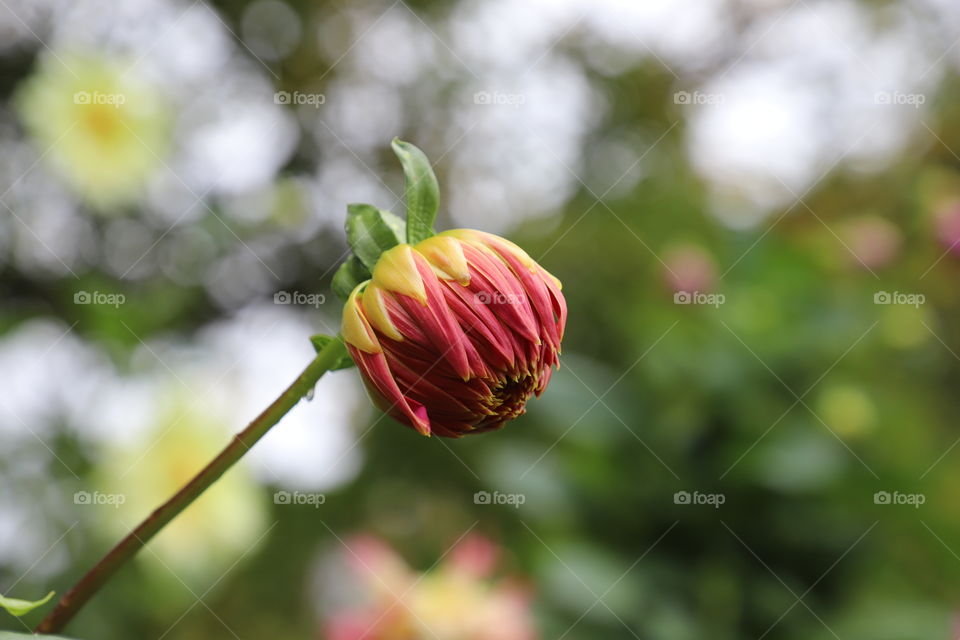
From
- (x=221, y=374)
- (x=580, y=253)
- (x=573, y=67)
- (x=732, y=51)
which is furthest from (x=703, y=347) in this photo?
(x=732, y=51)

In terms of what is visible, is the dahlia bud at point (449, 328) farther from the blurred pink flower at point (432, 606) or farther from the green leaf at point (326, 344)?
the blurred pink flower at point (432, 606)

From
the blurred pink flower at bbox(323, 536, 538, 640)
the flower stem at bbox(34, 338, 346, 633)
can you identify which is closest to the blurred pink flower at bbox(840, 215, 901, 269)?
the blurred pink flower at bbox(323, 536, 538, 640)

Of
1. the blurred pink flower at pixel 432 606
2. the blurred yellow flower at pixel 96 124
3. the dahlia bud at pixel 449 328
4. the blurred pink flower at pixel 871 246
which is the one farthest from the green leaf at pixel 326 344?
the blurred pink flower at pixel 871 246

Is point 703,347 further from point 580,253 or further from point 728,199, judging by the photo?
point 728,199

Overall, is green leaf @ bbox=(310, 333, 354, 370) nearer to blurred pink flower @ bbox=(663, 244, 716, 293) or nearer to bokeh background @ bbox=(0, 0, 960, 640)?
bokeh background @ bbox=(0, 0, 960, 640)

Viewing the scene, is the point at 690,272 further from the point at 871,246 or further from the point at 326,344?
the point at 326,344

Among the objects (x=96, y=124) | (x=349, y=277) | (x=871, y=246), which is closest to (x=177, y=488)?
(x=96, y=124)
